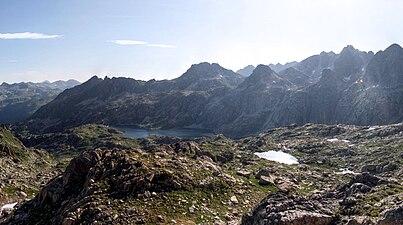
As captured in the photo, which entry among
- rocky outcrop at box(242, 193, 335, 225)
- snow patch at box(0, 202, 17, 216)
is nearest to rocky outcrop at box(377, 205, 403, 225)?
rocky outcrop at box(242, 193, 335, 225)

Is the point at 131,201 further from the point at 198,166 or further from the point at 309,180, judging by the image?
the point at 309,180

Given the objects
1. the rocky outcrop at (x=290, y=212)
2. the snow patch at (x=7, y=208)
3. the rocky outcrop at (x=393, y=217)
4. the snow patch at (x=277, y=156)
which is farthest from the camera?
the snow patch at (x=277, y=156)

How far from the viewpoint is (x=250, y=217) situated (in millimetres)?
24328

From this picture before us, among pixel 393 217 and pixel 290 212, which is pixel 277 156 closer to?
pixel 290 212

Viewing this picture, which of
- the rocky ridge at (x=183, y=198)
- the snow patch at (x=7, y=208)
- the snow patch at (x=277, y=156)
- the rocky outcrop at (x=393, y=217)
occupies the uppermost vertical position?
the rocky outcrop at (x=393, y=217)

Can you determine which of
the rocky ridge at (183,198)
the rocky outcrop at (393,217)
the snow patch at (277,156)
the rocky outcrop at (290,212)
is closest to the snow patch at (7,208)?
the rocky ridge at (183,198)

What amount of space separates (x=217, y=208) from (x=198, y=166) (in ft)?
31.0

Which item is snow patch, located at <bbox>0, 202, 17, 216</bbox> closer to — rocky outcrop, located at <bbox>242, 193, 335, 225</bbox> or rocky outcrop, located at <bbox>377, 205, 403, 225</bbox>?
rocky outcrop, located at <bbox>242, 193, 335, 225</bbox>

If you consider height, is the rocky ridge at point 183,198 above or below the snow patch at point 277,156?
above

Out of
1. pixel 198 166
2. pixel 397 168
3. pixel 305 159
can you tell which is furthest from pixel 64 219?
pixel 305 159

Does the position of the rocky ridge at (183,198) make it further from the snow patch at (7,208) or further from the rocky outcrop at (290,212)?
the snow patch at (7,208)

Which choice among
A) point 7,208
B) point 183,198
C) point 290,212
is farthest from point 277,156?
point 290,212

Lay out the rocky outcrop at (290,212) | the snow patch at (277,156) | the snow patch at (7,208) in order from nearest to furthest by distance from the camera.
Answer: the rocky outcrop at (290,212) < the snow patch at (7,208) < the snow patch at (277,156)

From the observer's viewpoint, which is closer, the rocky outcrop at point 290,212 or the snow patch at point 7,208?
the rocky outcrop at point 290,212
